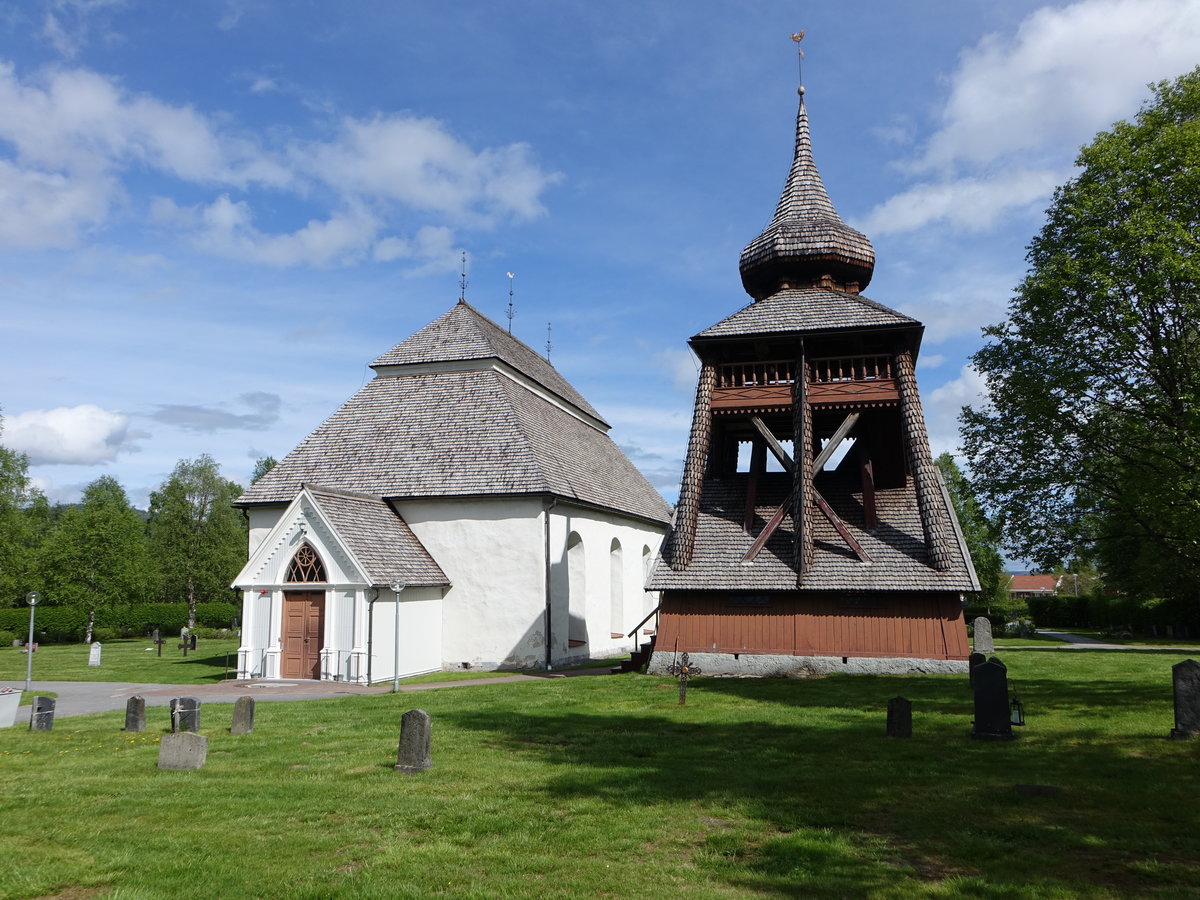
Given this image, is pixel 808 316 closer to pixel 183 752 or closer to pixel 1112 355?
pixel 1112 355

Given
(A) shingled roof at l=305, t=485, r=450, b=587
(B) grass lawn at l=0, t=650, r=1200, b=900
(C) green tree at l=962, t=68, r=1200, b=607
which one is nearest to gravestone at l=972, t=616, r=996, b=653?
(C) green tree at l=962, t=68, r=1200, b=607

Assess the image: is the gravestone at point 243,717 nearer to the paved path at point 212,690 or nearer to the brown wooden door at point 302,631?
the paved path at point 212,690

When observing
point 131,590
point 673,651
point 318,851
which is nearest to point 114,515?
point 131,590

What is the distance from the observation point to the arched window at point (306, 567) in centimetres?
2364

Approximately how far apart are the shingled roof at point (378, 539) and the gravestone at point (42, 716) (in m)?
8.51

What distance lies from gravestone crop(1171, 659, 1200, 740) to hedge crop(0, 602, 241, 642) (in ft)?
170

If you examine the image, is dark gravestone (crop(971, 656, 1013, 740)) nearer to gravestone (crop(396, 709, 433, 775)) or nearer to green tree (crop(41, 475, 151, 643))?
gravestone (crop(396, 709, 433, 775))

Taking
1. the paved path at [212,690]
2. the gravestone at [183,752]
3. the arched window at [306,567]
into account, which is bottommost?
the paved path at [212,690]

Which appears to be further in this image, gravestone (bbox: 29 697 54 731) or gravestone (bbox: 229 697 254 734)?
gravestone (bbox: 29 697 54 731)

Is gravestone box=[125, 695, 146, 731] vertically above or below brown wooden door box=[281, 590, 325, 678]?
below

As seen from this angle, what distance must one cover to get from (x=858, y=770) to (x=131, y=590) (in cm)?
5166

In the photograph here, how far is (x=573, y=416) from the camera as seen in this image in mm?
38844

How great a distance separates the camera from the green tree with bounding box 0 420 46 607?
47781mm

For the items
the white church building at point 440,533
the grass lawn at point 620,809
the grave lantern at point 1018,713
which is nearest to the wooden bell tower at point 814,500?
the white church building at point 440,533
